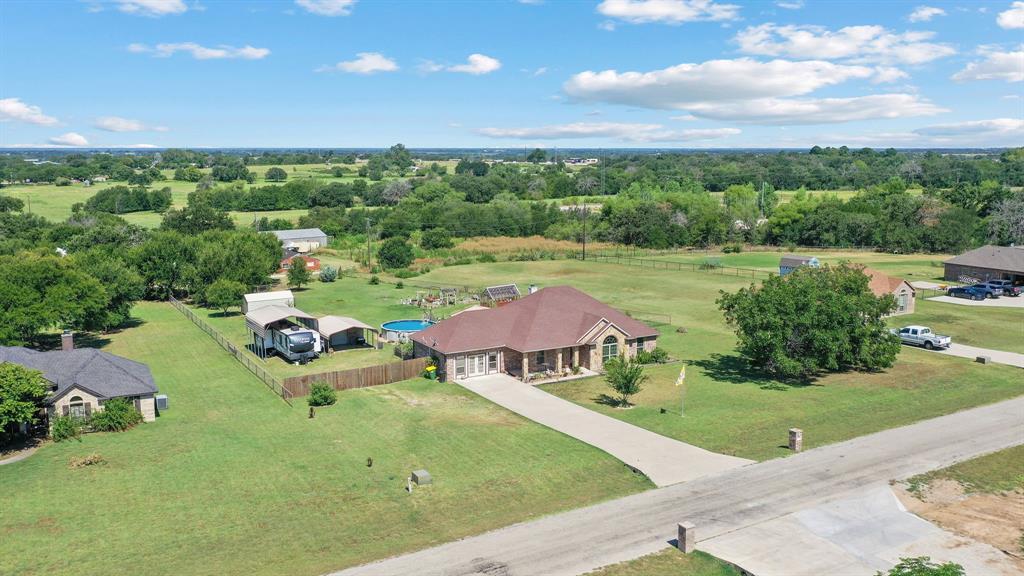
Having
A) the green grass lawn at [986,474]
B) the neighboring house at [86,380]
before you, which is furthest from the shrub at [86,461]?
the green grass lawn at [986,474]

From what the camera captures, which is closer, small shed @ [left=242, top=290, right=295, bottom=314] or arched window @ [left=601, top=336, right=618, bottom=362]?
arched window @ [left=601, top=336, right=618, bottom=362]

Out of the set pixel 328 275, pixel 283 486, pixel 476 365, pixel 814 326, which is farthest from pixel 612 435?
pixel 328 275

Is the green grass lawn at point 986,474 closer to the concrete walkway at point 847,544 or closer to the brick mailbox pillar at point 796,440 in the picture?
the concrete walkway at point 847,544

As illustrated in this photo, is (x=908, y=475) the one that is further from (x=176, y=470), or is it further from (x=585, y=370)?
(x=176, y=470)

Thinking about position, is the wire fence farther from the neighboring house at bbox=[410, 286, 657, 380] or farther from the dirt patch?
the dirt patch

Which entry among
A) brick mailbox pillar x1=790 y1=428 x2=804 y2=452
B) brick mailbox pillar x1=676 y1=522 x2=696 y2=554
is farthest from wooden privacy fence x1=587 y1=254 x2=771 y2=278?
brick mailbox pillar x1=676 y1=522 x2=696 y2=554

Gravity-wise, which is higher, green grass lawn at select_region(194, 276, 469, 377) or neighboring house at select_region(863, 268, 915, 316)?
neighboring house at select_region(863, 268, 915, 316)

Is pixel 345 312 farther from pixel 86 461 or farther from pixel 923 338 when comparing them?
pixel 923 338
